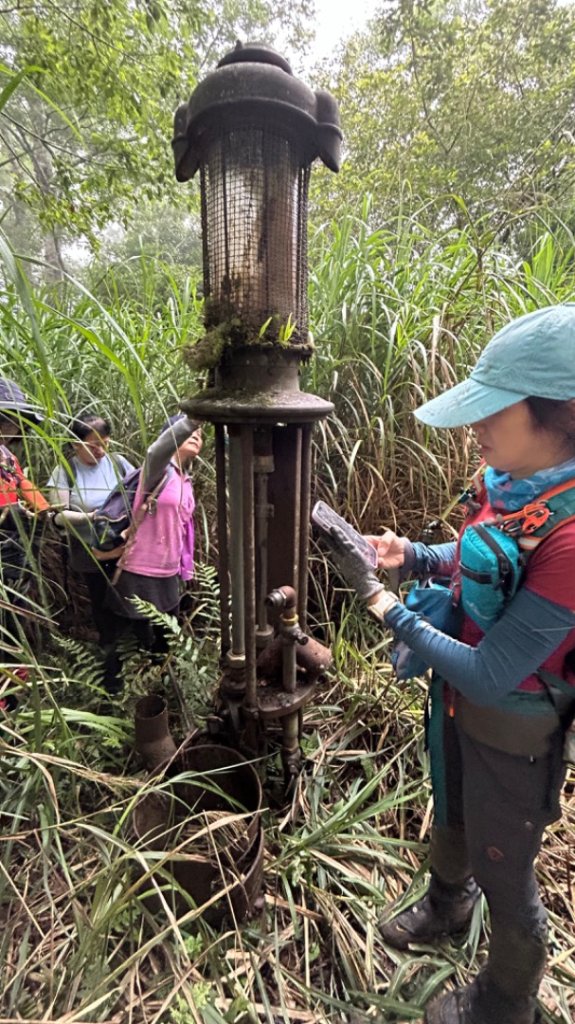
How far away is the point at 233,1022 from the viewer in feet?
3.79

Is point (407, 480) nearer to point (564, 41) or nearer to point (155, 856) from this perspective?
point (155, 856)

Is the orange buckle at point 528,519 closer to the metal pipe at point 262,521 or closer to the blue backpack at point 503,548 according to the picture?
the blue backpack at point 503,548

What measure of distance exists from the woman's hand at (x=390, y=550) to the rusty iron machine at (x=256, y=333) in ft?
0.88

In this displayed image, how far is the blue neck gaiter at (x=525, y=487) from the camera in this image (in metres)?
0.95

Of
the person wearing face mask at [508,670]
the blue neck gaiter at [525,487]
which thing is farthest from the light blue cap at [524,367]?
the blue neck gaiter at [525,487]

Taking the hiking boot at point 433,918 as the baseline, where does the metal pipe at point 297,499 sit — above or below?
above

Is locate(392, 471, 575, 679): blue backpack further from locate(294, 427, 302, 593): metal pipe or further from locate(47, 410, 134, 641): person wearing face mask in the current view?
locate(47, 410, 134, 641): person wearing face mask

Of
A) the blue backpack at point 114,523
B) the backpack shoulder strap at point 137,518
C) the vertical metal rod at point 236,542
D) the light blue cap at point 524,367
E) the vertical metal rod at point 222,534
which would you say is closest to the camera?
the light blue cap at point 524,367

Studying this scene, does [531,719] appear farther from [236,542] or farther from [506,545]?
[236,542]

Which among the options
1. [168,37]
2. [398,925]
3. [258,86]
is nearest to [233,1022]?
[398,925]

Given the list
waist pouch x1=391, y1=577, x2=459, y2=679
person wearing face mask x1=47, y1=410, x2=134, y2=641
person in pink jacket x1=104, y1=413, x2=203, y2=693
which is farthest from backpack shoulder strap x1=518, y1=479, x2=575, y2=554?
person wearing face mask x1=47, y1=410, x2=134, y2=641

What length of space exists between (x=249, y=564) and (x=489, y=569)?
723mm

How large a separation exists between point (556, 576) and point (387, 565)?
633 mm

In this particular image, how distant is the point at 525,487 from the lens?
3.21 feet
